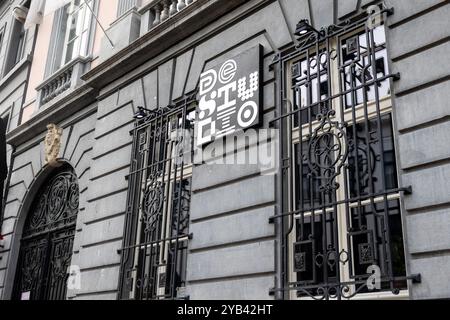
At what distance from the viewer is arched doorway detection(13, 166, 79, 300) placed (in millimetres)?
11523

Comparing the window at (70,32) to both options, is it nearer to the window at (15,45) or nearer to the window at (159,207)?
the window at (15,45)

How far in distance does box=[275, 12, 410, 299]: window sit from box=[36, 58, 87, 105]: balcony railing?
6796 millimetres

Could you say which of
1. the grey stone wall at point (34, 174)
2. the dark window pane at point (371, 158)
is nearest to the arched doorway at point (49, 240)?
the grey stone wall at point (34, 174)

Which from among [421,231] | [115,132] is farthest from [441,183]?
[115,132]

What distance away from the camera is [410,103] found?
5816 mm

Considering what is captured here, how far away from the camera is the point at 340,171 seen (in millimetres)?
6320

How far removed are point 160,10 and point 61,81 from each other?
4.34 m

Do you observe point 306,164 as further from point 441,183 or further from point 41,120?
point 41,120

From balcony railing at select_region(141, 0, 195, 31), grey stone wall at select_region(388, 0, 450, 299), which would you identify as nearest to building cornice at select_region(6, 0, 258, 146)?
balcony railing at select_region(141, 0, 195, 31)
